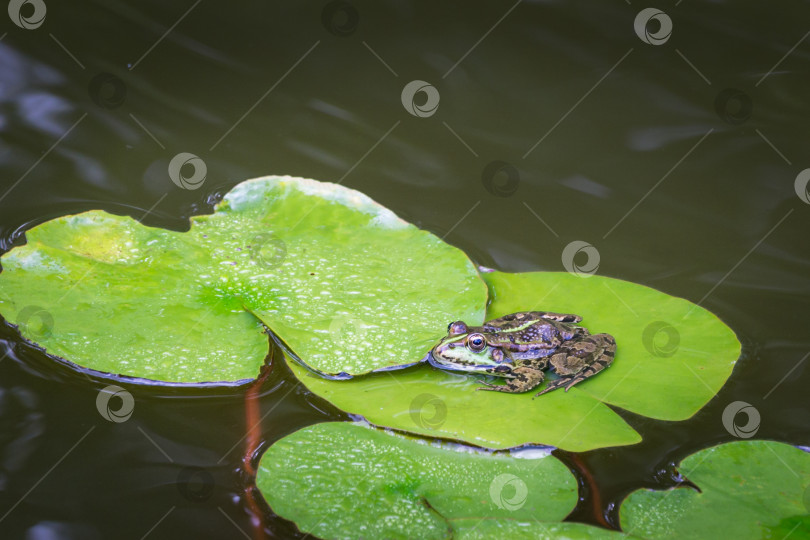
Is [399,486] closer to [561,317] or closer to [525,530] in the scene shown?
[525,530]

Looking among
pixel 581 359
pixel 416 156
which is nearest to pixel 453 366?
pixel 581 359

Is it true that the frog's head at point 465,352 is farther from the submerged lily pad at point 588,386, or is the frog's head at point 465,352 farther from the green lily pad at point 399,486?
the green lily pad at point 399,486

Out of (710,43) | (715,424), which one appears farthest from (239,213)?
(710,43)

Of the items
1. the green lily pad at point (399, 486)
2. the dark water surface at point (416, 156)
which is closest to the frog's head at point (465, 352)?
the green lily pad at point (399, 486)

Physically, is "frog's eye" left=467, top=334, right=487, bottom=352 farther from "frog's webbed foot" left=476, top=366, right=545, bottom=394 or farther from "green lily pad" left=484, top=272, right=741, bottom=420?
"green lily pad" left=484, top=272, right=741, bottom=420

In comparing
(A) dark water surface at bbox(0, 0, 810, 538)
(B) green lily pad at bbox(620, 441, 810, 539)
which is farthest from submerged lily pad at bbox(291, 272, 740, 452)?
(B) green lily pad at bbox(620, 441, 810, 539)
